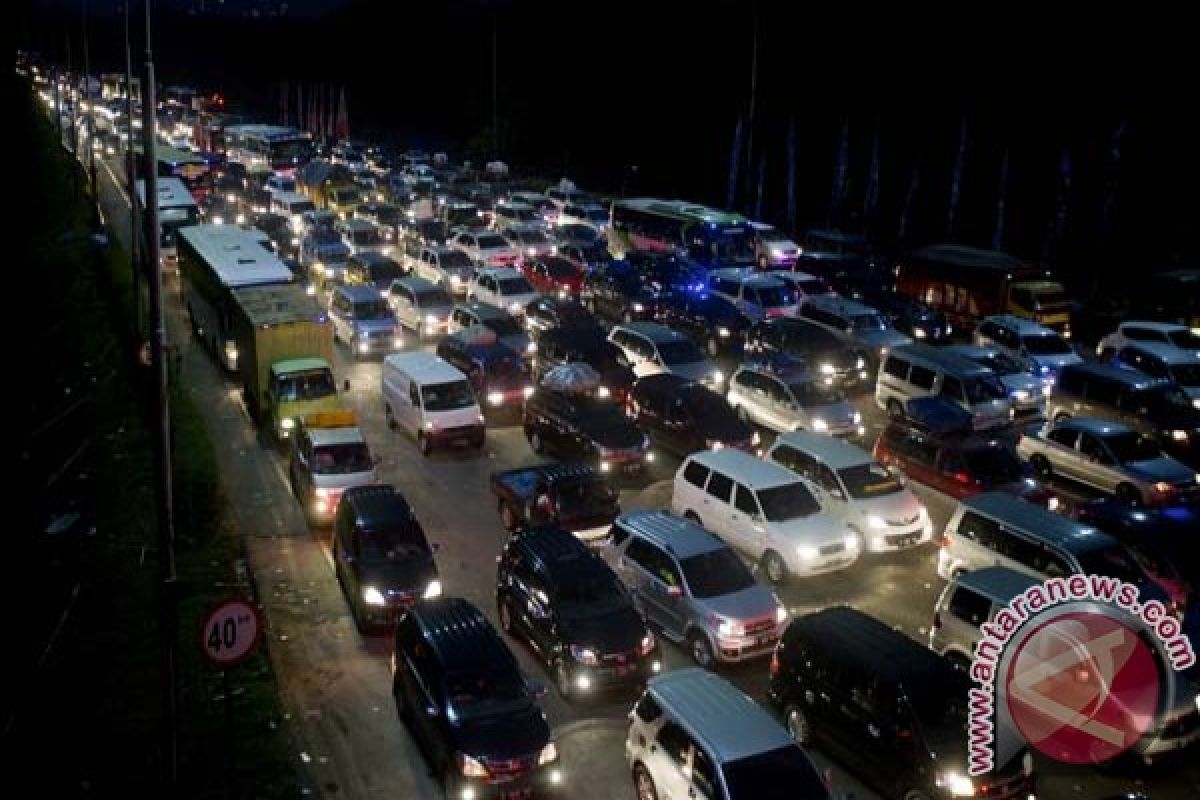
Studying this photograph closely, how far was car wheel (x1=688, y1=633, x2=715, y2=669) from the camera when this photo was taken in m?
16.8

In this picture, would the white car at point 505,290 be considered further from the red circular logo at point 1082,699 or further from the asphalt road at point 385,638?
the red circular logo at point 1082,699

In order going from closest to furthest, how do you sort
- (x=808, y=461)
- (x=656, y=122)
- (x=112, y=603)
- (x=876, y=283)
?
1. (x=112, y=603)
2. (x=808, y=461)
3. (x=876, y=283)
4. (x=656, y=122)

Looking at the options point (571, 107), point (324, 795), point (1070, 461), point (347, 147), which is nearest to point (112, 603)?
point (324, 795)

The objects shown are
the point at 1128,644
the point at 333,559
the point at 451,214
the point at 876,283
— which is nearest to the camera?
the point at 1128,644

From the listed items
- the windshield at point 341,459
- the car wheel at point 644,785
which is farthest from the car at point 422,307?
the car wheel at point 644,785

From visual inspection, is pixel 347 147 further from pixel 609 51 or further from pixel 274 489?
pixel 274 489

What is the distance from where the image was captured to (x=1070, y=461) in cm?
2438

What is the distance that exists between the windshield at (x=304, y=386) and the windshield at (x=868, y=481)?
39.0ft

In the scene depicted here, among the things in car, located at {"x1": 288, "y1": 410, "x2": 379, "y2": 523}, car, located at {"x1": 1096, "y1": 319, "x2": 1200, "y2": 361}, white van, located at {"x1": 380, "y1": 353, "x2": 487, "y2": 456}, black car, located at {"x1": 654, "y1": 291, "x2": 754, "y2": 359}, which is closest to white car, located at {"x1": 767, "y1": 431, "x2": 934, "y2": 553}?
white van, located at {"x1": 380, "y1": 353, "x2": 487, "y2": 456}

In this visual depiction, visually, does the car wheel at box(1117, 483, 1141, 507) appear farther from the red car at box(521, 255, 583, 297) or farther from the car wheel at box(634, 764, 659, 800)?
the red car at box(521, 255, 583, 297)

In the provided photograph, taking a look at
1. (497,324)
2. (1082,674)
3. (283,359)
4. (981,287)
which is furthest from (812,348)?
(1082,674)

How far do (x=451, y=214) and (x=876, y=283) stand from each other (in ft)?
74.4

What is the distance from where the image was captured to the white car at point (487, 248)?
44.8m

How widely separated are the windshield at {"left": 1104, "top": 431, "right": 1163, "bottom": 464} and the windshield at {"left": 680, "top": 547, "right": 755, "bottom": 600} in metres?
10.3
